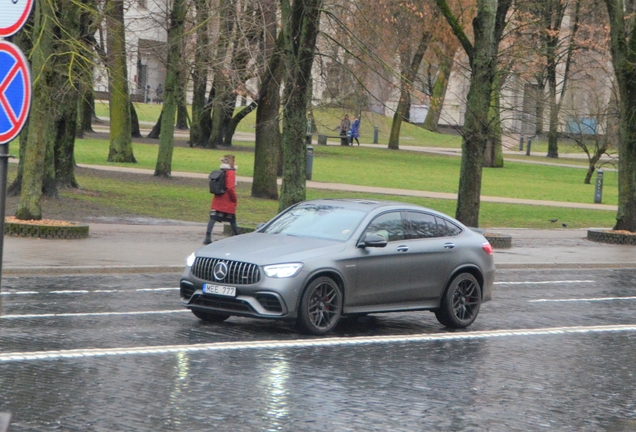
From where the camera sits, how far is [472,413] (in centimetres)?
811

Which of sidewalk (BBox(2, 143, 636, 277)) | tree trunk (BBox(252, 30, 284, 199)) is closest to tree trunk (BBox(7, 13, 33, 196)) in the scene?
sidewalk (BBox(2, 143, 636, 277))

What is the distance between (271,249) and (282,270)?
414mm

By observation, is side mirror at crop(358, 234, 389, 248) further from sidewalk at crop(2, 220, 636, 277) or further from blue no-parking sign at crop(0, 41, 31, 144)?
sidewalk at crop(2, 220, 636, 277)

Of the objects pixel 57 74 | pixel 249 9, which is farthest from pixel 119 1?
pixel 57 74

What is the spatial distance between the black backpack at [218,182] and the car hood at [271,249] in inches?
324

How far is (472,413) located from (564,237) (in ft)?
66.6

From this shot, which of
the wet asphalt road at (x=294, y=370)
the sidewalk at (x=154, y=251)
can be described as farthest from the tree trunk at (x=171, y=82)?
the wet asphalt road at (x=294, y=370)

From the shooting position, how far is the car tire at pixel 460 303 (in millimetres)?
12672

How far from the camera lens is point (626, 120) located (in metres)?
27.3

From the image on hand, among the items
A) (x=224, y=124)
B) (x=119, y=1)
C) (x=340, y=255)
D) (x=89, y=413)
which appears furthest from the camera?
(x=224, y=124)

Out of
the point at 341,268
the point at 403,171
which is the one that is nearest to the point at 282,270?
the point at 341,268

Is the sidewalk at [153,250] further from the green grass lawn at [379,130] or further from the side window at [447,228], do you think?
the green grass lawn at [379,130]

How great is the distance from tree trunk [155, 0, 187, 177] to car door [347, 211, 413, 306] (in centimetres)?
1997

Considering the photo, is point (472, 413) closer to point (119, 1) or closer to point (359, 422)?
point (359, 422)
